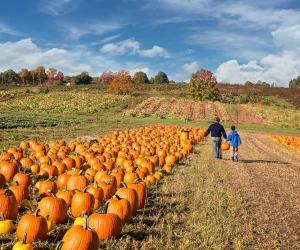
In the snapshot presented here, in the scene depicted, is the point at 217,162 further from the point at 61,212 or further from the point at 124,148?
the point at 61,212

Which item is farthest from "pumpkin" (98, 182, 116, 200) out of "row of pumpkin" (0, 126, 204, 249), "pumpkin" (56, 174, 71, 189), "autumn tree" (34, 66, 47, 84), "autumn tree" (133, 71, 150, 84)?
"autumn tree" (34, 66, 47, 84)

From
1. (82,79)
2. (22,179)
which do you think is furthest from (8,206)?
(82,79)

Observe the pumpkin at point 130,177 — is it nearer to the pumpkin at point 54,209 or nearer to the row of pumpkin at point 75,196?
the row of pumpkin at point 75,196

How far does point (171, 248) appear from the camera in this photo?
19.1 ft

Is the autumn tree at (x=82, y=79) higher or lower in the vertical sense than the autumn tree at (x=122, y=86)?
higher

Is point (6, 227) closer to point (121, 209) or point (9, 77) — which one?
point (121, 209)

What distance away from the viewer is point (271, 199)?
982cm

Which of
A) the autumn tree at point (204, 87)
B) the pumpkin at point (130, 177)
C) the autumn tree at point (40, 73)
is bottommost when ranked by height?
the pumpkin at point (130, 177)

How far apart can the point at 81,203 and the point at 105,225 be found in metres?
1.33

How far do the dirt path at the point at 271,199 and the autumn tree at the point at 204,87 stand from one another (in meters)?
64.9

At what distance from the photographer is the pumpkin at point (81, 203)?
23.1 ft

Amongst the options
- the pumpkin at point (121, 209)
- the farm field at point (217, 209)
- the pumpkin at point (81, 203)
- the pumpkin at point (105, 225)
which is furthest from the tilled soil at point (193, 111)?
the pumpkin at point (105, 225)

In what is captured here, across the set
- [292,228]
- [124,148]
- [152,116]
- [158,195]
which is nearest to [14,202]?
[158,195]

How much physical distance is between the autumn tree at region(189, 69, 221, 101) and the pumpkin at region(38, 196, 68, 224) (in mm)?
74700
